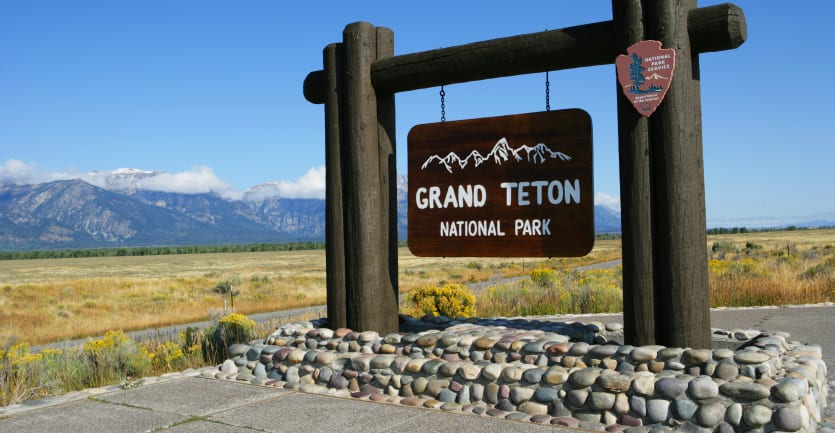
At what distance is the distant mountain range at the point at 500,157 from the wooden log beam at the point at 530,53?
0.79 metres

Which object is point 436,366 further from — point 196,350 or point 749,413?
point 196,350

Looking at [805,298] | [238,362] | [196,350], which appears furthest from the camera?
[805,298]

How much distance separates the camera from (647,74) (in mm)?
6199

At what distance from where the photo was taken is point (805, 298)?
14.9 meters

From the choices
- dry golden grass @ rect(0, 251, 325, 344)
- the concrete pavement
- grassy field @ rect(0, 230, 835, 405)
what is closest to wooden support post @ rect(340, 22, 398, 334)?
the concrete pavement

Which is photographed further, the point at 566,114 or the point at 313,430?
the point at 566,114

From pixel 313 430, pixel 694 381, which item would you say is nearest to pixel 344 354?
pixel 313 430

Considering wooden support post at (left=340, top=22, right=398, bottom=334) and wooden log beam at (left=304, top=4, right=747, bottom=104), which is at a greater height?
wooden log beam at (left=304, top=4, right=747, bottom=104)

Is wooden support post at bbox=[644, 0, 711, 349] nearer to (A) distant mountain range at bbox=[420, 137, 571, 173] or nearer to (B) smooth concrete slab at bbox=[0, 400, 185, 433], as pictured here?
(A) distant mountain range at bbox=[420, 137, 571, 173]

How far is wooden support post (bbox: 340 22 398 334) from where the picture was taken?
316 inches

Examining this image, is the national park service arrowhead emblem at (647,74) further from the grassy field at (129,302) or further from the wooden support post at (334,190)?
the grassy field at (129,302)

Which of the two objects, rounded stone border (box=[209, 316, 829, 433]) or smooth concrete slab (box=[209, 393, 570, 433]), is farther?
smooth concrete slab (box=[209, 393, 570, 433])

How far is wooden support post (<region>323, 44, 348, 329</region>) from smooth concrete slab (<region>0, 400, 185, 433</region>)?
8.28 ft

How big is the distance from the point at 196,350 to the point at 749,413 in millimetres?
7447
